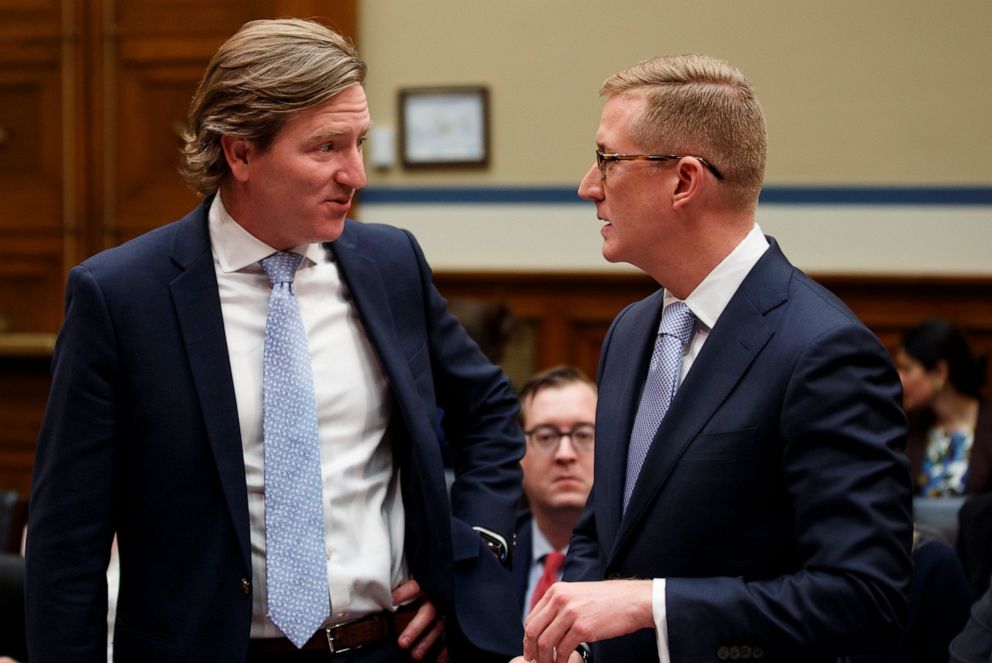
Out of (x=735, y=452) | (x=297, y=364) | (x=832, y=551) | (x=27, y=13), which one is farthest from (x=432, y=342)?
(x=27, y=13)

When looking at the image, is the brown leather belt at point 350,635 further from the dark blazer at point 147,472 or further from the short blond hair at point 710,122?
the short blond hair at point 710,122

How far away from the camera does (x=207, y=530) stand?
200 centimetres

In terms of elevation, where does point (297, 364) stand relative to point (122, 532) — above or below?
above

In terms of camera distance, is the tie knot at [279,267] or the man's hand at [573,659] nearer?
the man's hand at [573,659]

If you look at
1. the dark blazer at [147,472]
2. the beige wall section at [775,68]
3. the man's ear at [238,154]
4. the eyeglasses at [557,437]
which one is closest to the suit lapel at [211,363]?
the dark blazer at [147,472]

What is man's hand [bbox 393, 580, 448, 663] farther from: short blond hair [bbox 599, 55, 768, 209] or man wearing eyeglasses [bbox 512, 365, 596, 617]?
man wearing eyeglasses [bbox 512, 365, 596, 617]

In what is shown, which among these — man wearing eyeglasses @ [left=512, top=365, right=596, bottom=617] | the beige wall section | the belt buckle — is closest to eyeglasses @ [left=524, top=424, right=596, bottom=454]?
man wearing eyeglasses @ [left=512, top=365, right=596, bottom=617]

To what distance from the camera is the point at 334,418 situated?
211 cm

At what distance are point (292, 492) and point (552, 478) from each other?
1.41 meters

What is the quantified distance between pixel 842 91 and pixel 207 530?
4394 mm

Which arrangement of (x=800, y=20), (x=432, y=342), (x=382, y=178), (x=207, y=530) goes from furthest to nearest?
(x=382, y=178) → (x=800, y=20) → (x=432, y=342) → (x=207, y=530)

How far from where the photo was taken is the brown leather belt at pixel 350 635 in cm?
204

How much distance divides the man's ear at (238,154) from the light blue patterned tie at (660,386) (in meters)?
0.74

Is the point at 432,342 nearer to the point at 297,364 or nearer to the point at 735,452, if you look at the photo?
the point at 297,364
